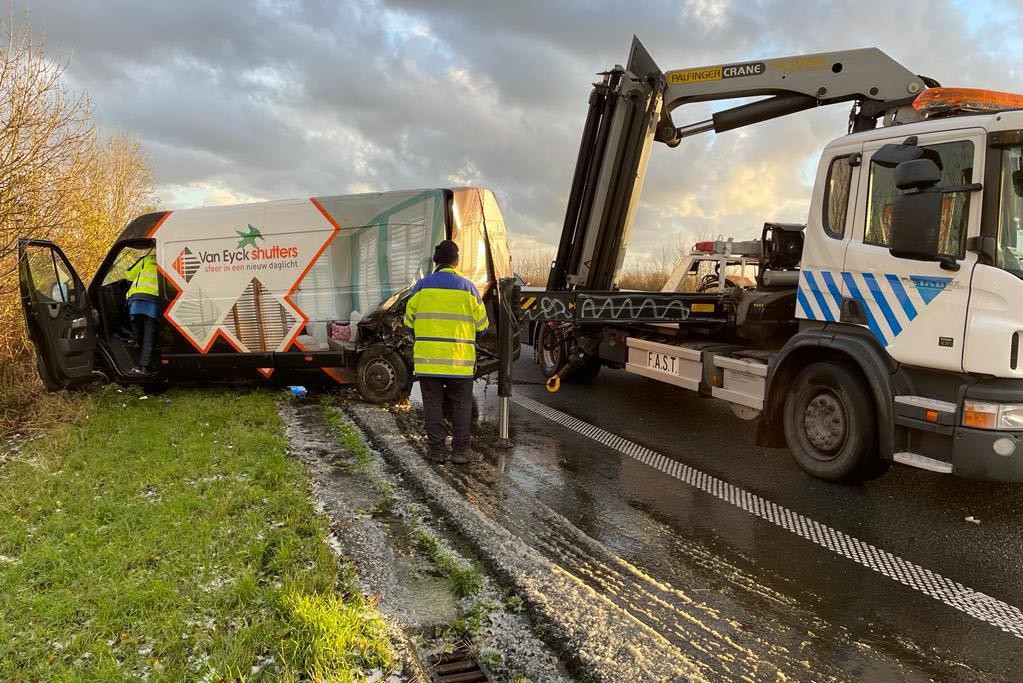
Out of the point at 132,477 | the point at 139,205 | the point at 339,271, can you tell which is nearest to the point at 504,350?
the point at 339,271

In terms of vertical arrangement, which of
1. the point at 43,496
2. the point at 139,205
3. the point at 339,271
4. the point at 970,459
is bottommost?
the point at 43,496

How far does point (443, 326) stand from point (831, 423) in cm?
294

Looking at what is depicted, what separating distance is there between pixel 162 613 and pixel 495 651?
144 cm

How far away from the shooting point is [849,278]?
468 cm

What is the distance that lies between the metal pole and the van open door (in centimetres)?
449

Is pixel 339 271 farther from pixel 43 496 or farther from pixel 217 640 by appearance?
pixel 217 640

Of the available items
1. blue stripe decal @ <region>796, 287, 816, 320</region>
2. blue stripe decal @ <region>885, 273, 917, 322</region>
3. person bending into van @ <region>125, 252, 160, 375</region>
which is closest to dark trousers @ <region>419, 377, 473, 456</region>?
blue stripe decal @ <region>796, 287, 816, 320</region>

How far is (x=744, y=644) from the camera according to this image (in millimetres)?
2746

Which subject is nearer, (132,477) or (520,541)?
(520,541)

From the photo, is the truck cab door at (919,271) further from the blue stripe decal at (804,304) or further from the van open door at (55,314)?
the van open door at (55,314)

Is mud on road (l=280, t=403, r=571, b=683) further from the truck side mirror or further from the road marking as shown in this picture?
the truck side mirror

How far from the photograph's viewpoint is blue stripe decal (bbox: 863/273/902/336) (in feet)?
14.1

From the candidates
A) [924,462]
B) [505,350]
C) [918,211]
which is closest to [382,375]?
[505,350]

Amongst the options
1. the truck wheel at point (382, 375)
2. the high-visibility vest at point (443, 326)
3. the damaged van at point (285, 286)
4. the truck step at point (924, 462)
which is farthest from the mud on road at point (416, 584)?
the truck step at point (924, 462)
